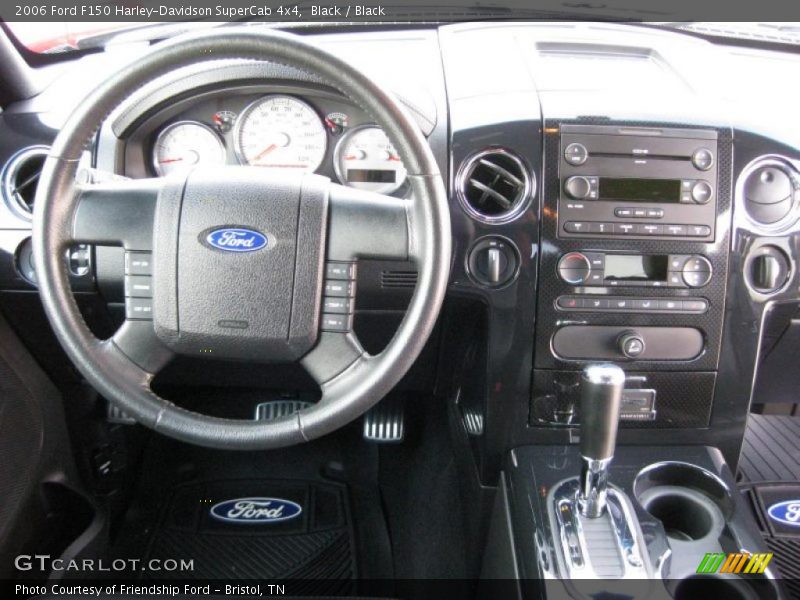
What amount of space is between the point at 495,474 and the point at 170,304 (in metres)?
0.79

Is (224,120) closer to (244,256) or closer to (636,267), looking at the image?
(244,256)

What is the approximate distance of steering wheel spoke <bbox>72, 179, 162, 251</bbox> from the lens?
113cm

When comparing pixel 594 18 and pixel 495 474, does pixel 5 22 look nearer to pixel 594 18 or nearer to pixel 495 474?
pixel 594 18

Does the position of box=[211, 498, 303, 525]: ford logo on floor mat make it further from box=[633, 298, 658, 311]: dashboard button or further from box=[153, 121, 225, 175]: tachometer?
box=[633, 298, 658, 311]: dashboard button

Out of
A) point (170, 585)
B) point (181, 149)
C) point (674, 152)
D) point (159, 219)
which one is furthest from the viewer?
point (170, 585)

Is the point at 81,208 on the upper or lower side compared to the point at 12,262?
upper

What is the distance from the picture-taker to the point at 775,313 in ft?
4.81

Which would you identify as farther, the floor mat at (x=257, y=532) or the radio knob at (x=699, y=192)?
the floor mat at (x=257, y=532)

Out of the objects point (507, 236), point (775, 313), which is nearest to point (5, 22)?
point (507, 236)

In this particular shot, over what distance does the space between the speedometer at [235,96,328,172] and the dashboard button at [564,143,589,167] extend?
→ 48 cm

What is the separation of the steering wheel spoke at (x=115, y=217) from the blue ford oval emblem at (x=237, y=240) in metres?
0.12

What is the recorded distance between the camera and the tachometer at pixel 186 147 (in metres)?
1.43

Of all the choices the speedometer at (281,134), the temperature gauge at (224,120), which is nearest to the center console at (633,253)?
the speedometer at (281,134)

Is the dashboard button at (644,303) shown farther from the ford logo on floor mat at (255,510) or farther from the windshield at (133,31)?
the ford logo on floor mat at (255,510)
